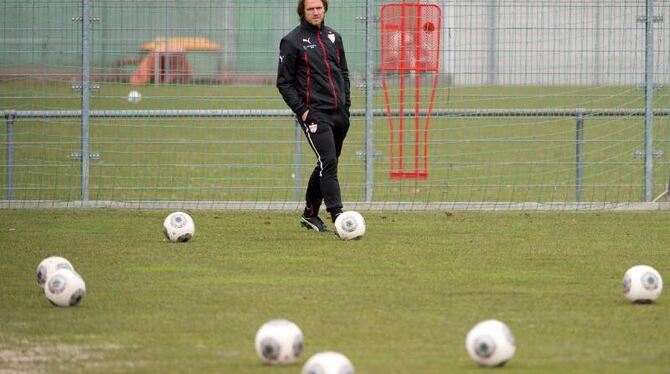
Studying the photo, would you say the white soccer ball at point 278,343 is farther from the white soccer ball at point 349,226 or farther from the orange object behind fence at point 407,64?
the orange object behind fence at point 407,64

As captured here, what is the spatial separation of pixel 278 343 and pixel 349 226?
6.00m

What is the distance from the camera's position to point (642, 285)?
9.01 metres

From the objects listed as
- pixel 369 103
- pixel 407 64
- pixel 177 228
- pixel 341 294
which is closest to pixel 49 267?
pixel 341 294

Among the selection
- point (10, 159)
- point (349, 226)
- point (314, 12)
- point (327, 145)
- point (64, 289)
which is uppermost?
point (314, 12)

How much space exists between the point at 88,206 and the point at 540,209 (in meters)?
5.27

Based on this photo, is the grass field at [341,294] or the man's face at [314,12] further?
the man's face at [314,12]

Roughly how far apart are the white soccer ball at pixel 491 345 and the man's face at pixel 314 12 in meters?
6.83

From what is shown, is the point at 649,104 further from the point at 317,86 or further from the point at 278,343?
the point at 278,343

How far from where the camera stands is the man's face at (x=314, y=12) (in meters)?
13.4

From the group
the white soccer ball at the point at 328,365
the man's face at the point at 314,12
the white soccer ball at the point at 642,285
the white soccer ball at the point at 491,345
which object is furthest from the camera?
the man's face at the point at 314,12

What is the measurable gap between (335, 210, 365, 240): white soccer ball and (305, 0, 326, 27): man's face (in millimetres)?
1884

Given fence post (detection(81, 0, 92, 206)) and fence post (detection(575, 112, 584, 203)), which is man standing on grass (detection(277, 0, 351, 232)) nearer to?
fence post (detection(81, 0, 92, 206))

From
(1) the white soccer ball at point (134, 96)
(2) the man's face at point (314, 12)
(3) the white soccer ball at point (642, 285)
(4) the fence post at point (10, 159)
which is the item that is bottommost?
(3) the white soccer ball at point (642, 285)

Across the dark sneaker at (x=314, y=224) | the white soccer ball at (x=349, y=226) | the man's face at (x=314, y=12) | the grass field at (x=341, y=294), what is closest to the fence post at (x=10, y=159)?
the grass field at (x=341, y=294)
